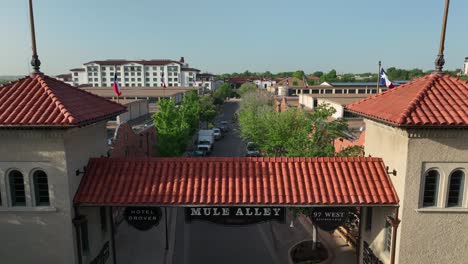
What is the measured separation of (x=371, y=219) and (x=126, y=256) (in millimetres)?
11231

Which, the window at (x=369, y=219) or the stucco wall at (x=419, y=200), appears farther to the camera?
the window at (x=369, y=219)

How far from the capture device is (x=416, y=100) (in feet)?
30.9

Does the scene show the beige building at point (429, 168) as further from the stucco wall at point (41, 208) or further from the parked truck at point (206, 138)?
the parked truck at point (206, 138)

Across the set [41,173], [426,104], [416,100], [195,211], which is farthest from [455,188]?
[41,173]

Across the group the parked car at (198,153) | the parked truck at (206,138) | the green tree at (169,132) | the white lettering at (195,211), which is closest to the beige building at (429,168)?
the white lettering at (195,211)

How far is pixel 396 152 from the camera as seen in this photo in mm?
9945

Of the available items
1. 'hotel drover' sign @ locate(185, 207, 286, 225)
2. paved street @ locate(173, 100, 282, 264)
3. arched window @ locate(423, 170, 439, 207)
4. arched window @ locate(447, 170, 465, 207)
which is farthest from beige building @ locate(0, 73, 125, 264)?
arched window @ locate(447, 170, 465, 207)

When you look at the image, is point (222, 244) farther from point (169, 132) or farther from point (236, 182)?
point (169, 132)

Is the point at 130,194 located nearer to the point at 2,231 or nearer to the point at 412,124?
the point at 2,231

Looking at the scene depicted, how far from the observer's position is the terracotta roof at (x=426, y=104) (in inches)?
345

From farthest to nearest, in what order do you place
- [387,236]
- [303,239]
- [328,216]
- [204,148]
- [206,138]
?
[206,138] → [204,148] → [303,239] → [387,236] → [328,216]

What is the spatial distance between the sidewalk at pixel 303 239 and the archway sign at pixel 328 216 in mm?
5809

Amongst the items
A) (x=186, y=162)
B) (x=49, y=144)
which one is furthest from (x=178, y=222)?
(x=49, y=144)

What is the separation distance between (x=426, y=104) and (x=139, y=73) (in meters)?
127
